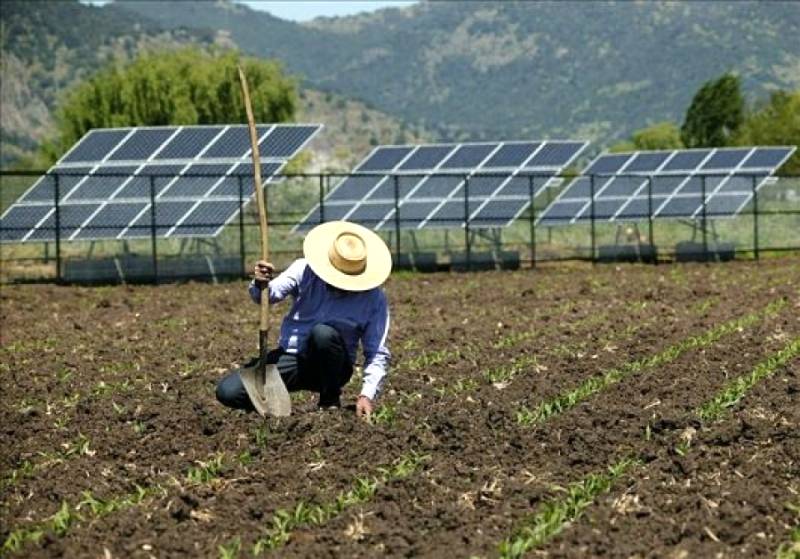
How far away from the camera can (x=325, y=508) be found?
715 cm

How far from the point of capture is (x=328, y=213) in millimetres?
31141

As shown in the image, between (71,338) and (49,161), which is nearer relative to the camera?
(71,338)

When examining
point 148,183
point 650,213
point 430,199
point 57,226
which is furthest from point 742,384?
point 650,213

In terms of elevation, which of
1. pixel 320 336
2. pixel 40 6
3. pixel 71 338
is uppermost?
pixel 40 6

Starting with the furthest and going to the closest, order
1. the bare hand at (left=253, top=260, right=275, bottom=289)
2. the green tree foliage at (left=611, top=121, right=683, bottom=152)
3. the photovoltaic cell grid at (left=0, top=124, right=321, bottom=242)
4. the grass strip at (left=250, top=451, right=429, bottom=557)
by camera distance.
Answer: the green tree foliage at (left=611, top=121, right=683, bottom=152) < the photovoltaic cell grid at (left=0, top=124, right=321, bottom=242) < the bare hand at (left=253, top=260, right=275, bottom=289) < the grass strip at (left=250, top=451, right=429, bottom=557)

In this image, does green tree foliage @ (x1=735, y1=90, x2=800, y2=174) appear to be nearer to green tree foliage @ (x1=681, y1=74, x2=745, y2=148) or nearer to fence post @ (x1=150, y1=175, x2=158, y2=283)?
green tree foliage @ (x1=681, y1=74, x2=745, y2=148)

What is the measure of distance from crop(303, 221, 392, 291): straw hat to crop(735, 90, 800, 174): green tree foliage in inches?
2689

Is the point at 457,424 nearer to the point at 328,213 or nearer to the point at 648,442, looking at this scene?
the point at 648,442

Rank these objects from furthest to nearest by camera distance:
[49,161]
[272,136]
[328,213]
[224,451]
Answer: [49,161] → [328,213] → [272,136] → [224,451]

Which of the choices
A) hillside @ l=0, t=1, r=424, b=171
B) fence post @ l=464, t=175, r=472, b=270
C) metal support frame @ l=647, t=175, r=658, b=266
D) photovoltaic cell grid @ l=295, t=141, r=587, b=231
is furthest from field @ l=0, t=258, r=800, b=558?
hillside @ l=0, t=1, r=424, b=171

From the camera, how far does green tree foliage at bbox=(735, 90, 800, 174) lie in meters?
79.3

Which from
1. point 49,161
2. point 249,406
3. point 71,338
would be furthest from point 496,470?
point 49,161

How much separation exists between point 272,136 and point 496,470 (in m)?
21.8

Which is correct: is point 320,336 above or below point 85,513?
above
